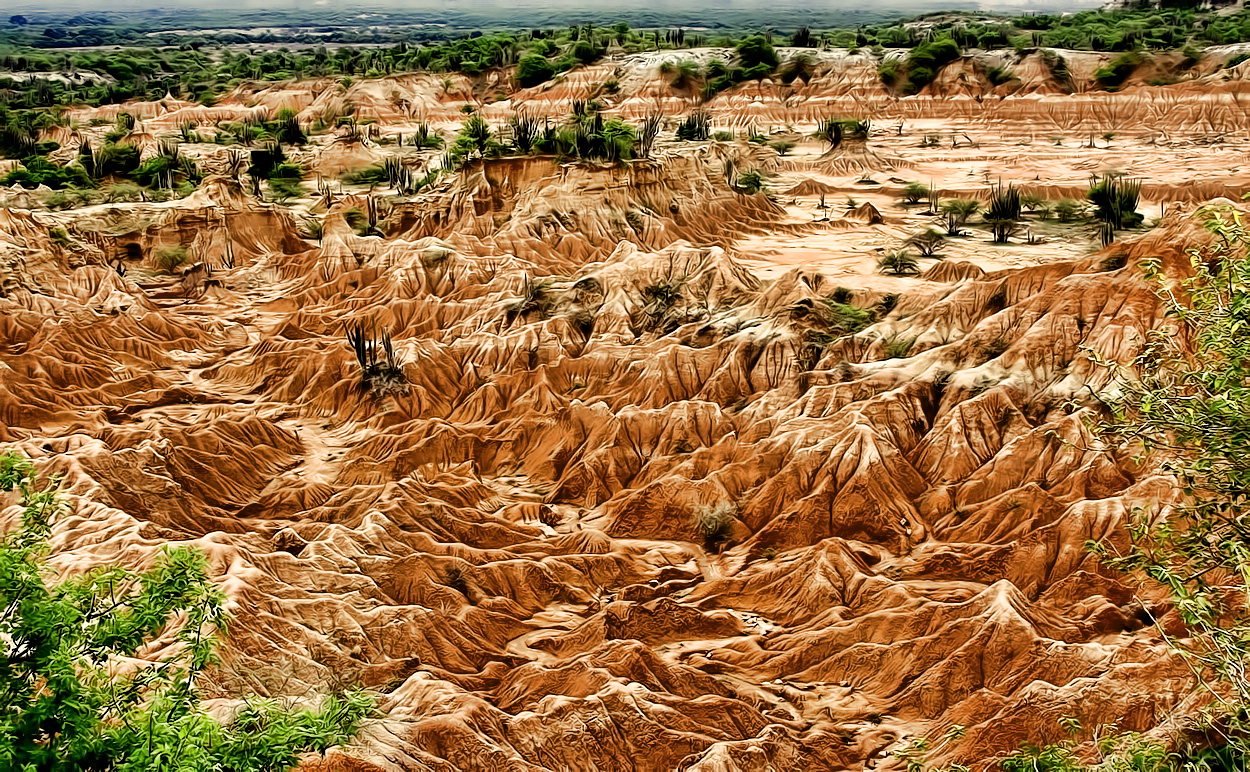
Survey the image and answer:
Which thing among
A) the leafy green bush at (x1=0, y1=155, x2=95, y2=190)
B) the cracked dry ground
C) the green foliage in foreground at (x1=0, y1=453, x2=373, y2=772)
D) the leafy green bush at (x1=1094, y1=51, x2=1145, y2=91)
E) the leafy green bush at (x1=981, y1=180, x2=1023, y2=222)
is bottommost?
the cracked dry ground

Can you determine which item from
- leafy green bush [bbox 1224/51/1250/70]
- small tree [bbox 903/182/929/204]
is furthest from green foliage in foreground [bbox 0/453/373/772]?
leafy green bush [bbox 1224/51/1250/70]

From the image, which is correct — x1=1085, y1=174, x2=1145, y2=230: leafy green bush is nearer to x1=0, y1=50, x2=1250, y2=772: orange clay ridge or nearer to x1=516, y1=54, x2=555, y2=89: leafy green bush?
x1=0, y1=50, x2=1250, y2=772: orange clay ridge

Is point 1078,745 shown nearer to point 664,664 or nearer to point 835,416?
point 664,664

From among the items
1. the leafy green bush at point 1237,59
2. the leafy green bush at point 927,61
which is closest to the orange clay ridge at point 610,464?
the leafy green bush at point 1237,59

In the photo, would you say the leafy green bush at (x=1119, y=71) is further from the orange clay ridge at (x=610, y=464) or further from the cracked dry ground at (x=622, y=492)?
the cracked dry ground at (x=622, y=492)

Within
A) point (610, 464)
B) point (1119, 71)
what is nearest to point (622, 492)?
point (610, 464)

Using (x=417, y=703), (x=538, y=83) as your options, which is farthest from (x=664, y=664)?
(x=538, y=83)

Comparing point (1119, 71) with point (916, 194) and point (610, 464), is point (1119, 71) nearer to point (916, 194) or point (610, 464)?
point (916, 194)
